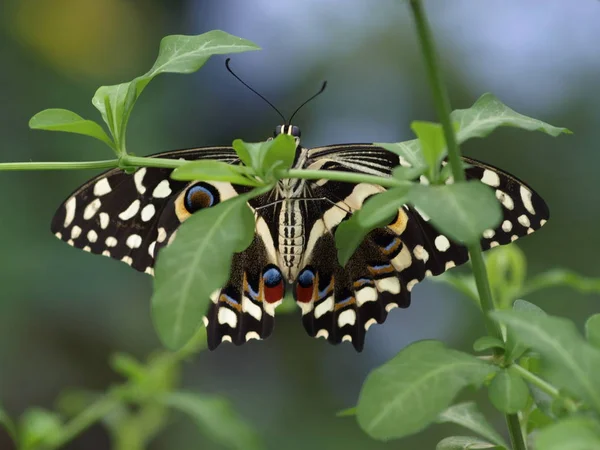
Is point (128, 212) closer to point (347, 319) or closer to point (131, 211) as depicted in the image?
point (131, 211)

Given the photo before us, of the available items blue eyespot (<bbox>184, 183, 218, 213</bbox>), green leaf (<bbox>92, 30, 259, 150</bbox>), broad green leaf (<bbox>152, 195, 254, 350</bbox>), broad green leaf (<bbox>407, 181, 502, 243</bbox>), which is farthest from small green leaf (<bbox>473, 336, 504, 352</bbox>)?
blue eyespot (<bbox>184, 183, 218, 213</bbox>)

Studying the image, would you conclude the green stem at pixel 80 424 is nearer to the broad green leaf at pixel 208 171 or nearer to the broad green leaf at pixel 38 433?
the broad green leaf at pixel 38 433

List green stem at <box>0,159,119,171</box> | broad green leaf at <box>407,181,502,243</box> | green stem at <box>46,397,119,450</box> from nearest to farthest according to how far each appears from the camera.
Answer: broad green leaf at <box>407,181,502,243</box>, green stem at <box>0,159,119,171</box>, green stem at <box>46,397,119,450</box>

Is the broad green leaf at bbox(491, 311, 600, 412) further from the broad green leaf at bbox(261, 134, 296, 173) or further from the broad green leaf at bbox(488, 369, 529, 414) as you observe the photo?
the broad green leaf at bbox(261, 134, 296, 173)

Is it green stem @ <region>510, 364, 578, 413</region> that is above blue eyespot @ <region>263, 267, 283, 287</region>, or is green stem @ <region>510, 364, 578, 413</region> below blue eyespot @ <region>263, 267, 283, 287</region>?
below

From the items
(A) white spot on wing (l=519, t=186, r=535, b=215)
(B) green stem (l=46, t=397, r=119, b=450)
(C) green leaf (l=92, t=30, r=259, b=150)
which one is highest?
(C) green leaf (l=92, t=30, r=259, b=150)

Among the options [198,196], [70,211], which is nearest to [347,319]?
[198,196]
